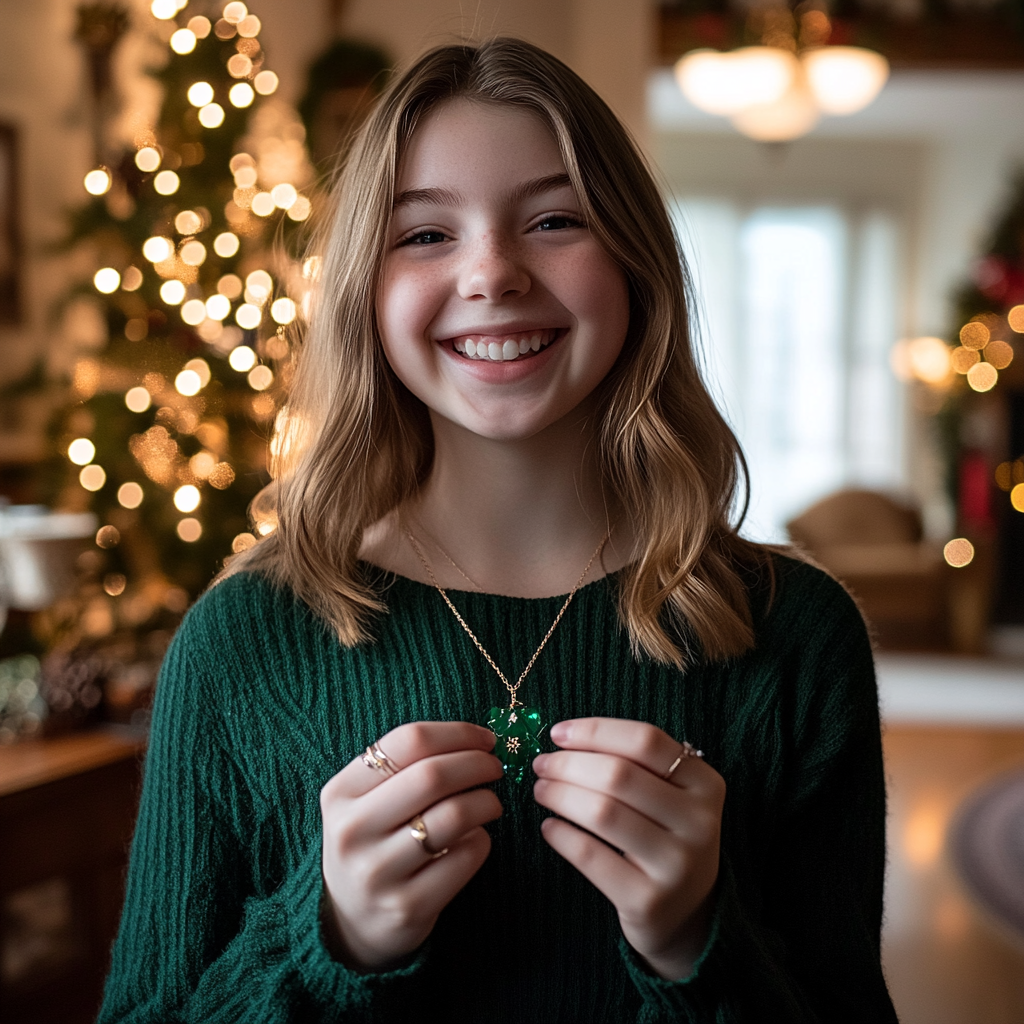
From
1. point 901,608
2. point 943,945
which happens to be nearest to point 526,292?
point 943,945

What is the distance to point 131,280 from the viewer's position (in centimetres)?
261

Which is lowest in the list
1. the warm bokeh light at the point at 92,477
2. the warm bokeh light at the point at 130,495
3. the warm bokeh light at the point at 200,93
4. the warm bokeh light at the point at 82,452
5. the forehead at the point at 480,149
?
the warm bokeh light at the point at 130,495

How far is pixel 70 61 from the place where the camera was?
10.1ft

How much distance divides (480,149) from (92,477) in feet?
6.01

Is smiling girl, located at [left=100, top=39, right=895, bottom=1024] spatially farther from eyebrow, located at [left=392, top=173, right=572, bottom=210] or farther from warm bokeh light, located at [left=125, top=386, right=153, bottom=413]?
warm bokeh light, located at [left=125, top=386, right=153, bottom=413]

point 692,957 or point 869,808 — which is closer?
point 692,957

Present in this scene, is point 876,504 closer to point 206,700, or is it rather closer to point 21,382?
point 21,382

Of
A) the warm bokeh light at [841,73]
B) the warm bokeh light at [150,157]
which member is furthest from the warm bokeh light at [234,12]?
the warm bokeh light at [841,73]

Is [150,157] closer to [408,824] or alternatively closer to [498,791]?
[498,791]

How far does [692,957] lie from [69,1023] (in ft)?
6.19

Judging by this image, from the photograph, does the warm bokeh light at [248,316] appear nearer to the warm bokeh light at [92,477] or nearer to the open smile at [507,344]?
the warm bokeh light at [92,477]

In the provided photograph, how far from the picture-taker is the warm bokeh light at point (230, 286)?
104 inches

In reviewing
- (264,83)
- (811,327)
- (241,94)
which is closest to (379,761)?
(241,94)

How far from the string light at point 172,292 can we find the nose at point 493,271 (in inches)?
68.7
